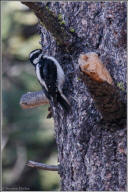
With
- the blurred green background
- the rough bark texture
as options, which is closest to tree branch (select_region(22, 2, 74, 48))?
the rough bark texture

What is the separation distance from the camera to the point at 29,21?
1377 centimetres

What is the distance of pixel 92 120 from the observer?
4262 mm

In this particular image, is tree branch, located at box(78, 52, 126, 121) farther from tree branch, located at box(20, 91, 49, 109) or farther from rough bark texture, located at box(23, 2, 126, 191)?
tree branch, located at box(20, 91, 49, 109)

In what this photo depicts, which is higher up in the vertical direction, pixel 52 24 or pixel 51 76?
pixel 52 24

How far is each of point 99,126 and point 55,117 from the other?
84 centimetres

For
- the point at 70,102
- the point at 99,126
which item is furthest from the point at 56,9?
the point at 99,126

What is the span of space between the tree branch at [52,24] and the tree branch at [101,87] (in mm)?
694

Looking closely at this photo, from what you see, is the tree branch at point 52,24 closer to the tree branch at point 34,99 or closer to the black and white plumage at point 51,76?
the black and white plumage at point 51,76

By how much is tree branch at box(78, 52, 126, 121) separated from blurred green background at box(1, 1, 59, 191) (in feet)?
31.3

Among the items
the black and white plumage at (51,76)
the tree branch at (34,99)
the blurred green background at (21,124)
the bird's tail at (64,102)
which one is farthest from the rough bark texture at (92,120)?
the blurred green background at (21,124)

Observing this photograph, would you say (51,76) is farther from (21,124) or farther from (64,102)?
(21,124)

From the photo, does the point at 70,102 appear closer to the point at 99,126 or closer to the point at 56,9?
the point at 99,126

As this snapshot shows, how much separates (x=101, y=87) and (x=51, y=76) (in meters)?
1.73

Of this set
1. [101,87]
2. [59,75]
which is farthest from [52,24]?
[101,87]
